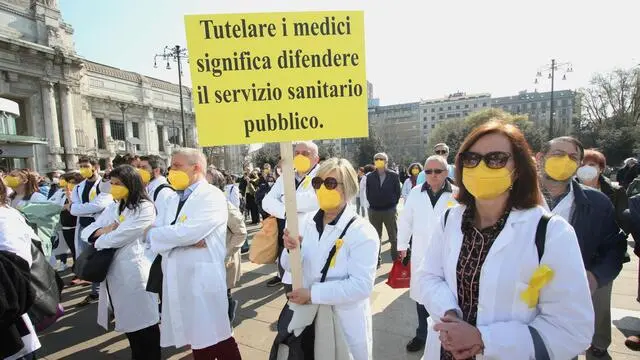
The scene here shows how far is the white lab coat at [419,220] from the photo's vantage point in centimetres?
367

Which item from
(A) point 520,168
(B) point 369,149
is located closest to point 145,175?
(A) point 520,168

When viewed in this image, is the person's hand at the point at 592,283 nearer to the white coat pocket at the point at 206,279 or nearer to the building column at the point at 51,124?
the white coat pocket at the point at 206,279

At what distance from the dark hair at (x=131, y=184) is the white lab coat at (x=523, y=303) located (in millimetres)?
3068

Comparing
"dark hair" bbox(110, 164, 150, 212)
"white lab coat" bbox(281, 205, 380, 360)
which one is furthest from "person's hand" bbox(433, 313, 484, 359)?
"dark hair" bbox(110, 164, 150, 212)

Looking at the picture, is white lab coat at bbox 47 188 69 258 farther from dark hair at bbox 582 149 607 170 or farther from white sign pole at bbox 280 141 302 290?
dark hair at bbox 582 149 607 170

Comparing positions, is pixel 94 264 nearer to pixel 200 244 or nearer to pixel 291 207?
pixel 200 244

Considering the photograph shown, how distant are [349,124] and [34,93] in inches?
1641

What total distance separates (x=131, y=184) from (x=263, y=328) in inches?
88.1

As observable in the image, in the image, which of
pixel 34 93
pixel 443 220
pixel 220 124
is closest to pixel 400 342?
pixel 443 220

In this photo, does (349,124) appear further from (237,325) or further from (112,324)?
(112,324)

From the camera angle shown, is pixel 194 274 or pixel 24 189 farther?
pixel 24 189

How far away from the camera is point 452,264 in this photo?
166 cm

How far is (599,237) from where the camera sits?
8.43 feet

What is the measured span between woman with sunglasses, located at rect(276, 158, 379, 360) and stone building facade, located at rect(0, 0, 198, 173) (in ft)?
86.9
